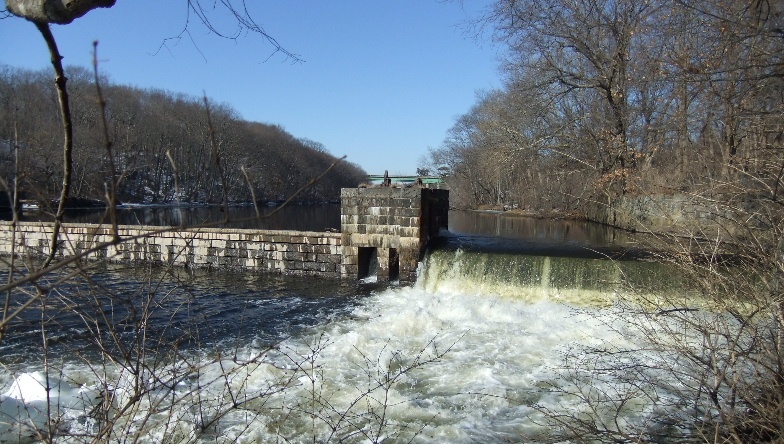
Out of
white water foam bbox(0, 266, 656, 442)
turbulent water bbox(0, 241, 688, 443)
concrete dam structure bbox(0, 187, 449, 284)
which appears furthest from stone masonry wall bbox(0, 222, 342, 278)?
white water foam bbox(0, 266, 656, 442)

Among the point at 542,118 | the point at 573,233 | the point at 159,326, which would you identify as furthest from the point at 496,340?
the point at 542,118

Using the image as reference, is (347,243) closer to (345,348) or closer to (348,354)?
(345,348)

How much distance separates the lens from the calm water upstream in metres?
3.90

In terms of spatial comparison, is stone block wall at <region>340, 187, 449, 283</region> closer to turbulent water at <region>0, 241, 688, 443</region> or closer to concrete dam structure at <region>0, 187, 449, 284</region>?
concrete dam structure at <region>0, 187, 449, 284</region>

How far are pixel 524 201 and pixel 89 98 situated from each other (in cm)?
2920

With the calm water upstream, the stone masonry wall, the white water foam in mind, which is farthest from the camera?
the stone masonry wall

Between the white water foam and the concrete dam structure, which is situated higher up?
the concrete dam structure

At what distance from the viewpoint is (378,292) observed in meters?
11.0

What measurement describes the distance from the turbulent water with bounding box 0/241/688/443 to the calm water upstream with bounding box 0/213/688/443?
33mm

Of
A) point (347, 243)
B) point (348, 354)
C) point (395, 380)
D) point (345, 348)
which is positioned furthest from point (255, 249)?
point (395, 380)

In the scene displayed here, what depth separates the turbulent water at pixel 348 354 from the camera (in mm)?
3986

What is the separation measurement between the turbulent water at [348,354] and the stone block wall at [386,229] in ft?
1.91

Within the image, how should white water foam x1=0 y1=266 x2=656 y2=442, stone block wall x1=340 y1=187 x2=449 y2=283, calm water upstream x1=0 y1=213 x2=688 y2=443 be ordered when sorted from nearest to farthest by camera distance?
calm water upstream x1=0 y1=213 x2=688 y2=443 → white water foam x1=0 y1=266 x2=656 y2=442 → stone block wall x1=340 y1=187 x2=449 y2=283

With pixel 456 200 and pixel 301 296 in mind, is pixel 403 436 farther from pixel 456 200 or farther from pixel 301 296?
pixel 456 200
